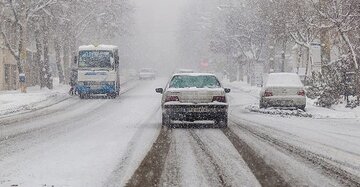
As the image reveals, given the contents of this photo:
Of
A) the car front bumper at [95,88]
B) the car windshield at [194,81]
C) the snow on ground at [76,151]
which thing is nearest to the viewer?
the snow on ground at [76,151]

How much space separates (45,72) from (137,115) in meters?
25.8

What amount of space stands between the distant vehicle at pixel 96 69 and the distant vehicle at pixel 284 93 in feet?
39.5

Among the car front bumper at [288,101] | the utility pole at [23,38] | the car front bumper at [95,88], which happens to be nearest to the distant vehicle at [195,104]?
the car front bumper at [288,101]

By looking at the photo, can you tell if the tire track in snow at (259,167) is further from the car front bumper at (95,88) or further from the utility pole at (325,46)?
the car front bumper at (95,88)

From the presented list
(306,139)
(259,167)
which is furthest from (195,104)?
(259,167)

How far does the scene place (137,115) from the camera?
2194cm

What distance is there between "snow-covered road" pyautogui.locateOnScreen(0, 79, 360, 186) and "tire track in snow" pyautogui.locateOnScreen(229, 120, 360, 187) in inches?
0.5

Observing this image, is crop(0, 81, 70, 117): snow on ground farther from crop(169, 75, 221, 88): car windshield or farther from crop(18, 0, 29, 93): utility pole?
crop(169, 75, 221, 88): car windshield

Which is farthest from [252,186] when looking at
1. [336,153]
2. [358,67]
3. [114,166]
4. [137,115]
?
[358,67]

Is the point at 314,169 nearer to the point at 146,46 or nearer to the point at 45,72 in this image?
the point at 45,72

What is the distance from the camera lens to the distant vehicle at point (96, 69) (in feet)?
111

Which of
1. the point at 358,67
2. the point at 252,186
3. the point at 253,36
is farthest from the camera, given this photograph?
the point at 253,36

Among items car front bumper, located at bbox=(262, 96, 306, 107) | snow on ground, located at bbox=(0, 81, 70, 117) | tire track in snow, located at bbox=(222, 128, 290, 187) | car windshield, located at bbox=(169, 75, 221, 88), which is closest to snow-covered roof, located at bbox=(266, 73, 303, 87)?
car front bumper, located at bbox=(262, 96, 306, 107)

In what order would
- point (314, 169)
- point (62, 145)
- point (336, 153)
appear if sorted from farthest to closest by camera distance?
1. point (62, 145)
2. point (336, 153)
3. point (314, 169)
